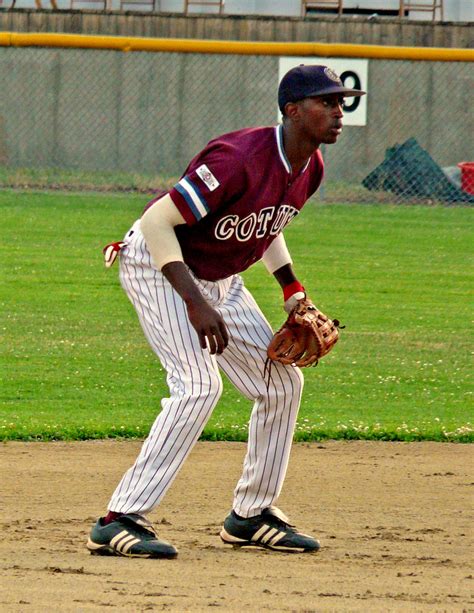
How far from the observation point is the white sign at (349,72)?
42.2 ft

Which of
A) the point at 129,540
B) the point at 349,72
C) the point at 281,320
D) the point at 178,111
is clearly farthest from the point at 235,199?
the point at 178,111

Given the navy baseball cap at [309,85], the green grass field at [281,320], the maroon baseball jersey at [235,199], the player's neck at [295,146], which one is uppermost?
the navy baseball cap at [309,85]

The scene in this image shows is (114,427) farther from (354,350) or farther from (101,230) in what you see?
(101,230)

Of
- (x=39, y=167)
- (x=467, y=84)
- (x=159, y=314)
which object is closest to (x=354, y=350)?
(x=159, y=314)

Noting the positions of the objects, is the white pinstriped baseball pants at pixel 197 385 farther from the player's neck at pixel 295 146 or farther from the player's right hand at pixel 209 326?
the player's neck at pixel 295 146

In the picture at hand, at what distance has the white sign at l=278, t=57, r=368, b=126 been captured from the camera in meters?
12.9

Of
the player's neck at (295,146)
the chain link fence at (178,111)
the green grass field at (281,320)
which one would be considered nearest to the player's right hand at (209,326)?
the player's neck at (295,146)

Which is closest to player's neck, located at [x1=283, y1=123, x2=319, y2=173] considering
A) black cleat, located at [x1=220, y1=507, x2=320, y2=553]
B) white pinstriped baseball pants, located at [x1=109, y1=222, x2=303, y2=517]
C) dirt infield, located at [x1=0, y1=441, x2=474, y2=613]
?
white pinstriped baseball pants, located at [x1=109, y1=222, x2=303, y2=517]

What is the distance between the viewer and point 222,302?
13.5 feet

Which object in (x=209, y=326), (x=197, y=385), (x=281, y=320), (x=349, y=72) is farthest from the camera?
(x=349, y=72)

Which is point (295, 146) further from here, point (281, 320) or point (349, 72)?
point (349, 72)

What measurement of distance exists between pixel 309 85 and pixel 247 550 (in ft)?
4.89

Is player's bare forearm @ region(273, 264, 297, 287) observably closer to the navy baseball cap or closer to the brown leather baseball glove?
the brown leather baseball glove

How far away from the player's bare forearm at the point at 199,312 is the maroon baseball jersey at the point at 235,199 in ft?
0.51
